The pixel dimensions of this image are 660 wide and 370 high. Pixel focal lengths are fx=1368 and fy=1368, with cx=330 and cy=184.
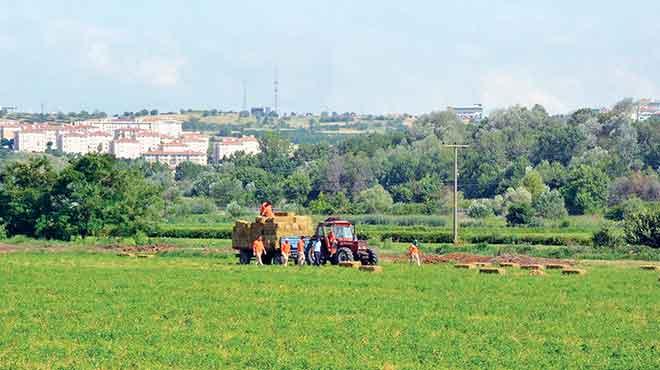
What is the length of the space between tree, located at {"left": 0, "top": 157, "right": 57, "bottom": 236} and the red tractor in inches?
1026

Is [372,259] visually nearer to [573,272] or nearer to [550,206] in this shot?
[573,272]

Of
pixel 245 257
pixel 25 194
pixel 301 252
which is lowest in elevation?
pixel 245 257

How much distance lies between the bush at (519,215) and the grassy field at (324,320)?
189 feet

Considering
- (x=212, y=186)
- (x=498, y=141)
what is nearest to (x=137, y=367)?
(x=212, y=186)

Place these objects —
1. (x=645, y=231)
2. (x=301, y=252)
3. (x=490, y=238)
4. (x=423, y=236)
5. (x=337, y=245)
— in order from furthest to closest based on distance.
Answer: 1. (x=423, y=236)
2. (x=490, y=238)
3. (x=645, y=231)
4. (x=301, y=252)
5. (x=337, y=245)

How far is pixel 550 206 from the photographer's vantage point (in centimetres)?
11181

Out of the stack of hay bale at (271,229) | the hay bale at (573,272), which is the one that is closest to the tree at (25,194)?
the stack of hay bale at (271,229)

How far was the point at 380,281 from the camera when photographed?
41.5m

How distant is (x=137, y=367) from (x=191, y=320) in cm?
693

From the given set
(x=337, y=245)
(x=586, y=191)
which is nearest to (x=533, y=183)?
(x=586, y=191)

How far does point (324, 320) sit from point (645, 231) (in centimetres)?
3993

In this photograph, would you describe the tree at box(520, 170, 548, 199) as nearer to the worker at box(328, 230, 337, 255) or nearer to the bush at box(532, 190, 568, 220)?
the bush at box(532, 190, 568, 220)

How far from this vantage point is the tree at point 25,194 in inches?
2931

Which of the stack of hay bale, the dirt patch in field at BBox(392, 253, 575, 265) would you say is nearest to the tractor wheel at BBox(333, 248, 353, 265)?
the stack of hay bale
